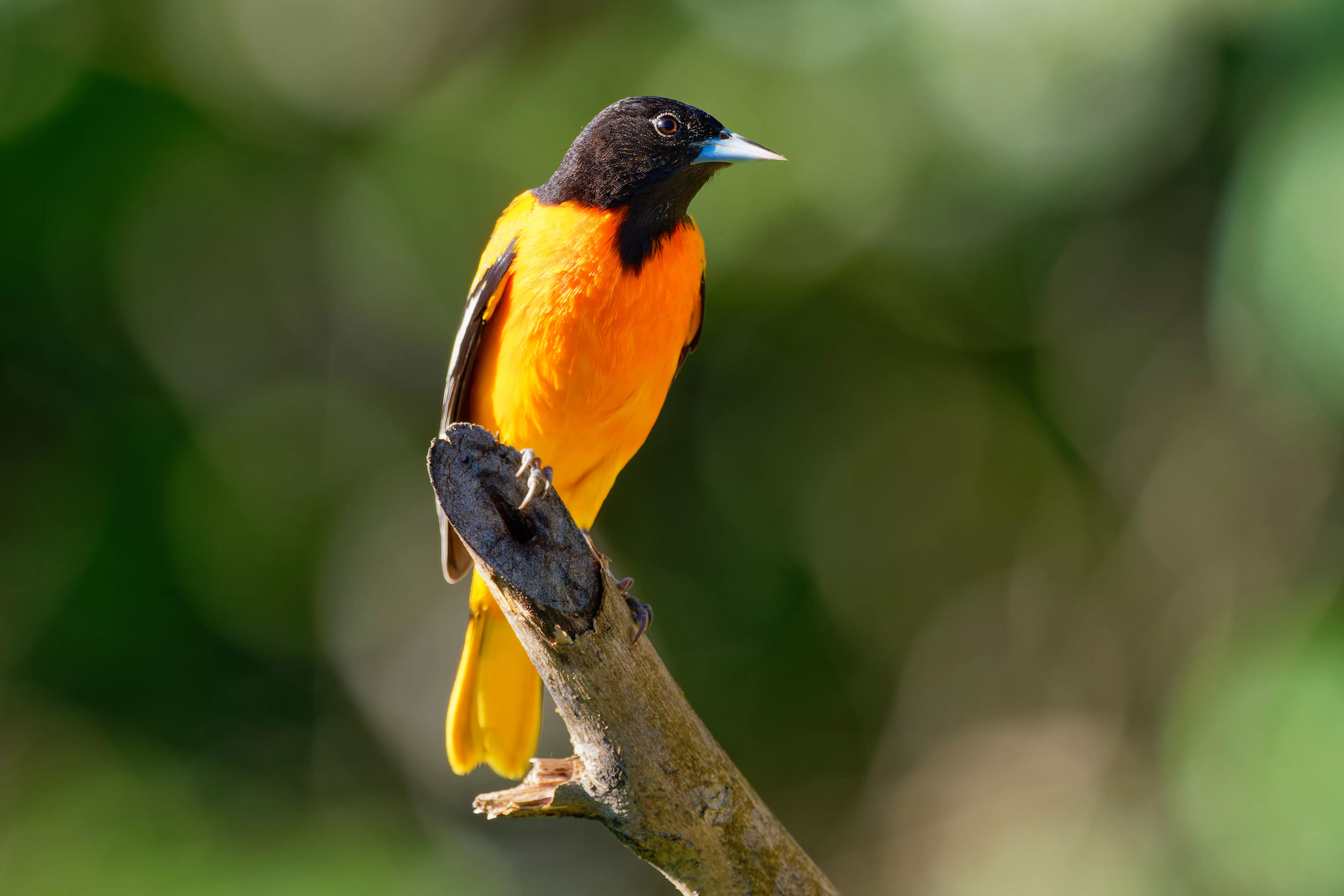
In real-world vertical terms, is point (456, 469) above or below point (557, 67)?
below

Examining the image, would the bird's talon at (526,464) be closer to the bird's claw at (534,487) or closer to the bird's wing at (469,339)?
the bird's claw at (534,487)

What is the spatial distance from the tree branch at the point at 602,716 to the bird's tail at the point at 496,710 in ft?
2.79

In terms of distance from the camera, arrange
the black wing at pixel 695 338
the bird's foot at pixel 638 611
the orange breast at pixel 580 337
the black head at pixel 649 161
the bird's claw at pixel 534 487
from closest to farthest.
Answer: the bird's claw at pixel 534 487 < the bird's foot at pixel 638 611 < the orange breast at pixel 580 337 < the black head at pixel 649 161 < the black wing at pixel 695 338

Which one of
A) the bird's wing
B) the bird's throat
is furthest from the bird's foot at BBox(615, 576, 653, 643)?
the bird's throat

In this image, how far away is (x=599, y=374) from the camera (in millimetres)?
2959

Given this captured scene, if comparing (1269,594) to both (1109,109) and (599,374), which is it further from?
(599,374)

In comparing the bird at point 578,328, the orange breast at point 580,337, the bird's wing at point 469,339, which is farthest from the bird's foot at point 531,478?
the bird's wing at point 469,339

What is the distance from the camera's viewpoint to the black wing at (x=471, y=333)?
317 cm

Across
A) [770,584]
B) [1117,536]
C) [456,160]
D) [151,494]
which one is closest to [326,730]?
[151,494]

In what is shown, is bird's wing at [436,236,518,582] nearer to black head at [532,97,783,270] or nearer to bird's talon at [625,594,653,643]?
black head at [532,97,783,270]

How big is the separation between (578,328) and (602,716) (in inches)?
41.7

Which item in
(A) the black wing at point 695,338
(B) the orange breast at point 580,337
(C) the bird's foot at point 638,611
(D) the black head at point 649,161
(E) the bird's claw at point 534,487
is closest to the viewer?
(E) the bird's claw at point 534,487

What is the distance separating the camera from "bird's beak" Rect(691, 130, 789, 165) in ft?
10.4

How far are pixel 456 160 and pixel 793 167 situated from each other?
5.76 feet
